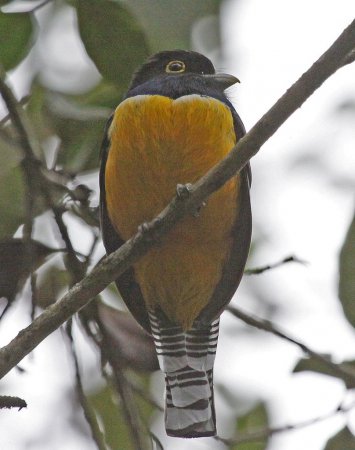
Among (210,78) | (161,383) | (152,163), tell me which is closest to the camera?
(152,163)

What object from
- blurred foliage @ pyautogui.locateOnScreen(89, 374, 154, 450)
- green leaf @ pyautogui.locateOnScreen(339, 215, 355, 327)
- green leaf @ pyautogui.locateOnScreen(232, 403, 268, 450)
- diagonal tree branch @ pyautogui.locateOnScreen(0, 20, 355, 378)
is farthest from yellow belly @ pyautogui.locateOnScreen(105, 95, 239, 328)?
green leaf @ pyautogui.locateOnScreen(232, 403, 268, 450)

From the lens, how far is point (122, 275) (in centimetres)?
414

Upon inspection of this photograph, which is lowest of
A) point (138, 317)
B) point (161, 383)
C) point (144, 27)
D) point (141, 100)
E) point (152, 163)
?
point (161, 383)

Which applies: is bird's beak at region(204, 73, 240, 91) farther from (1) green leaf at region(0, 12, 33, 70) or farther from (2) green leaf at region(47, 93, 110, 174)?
(1) green leaf at region(0, 12, 33, 70)

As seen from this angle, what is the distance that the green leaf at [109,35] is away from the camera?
3922mm

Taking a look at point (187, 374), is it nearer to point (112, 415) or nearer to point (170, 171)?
point (112, 415)

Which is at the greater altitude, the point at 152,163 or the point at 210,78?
the point at 210,78

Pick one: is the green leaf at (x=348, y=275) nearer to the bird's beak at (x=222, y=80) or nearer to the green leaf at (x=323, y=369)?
the green leaf at (x=323, y=369)

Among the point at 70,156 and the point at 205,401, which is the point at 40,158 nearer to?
the point at 70,156

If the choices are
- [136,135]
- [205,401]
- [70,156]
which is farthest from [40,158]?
[205,401]

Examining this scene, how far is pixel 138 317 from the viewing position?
4.12 metres

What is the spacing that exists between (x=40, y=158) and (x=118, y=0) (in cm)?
76

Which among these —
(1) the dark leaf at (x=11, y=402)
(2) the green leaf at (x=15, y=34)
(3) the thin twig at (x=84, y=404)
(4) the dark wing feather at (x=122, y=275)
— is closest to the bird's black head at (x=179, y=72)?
(4) the dark wing feather at (x=122, y=275)

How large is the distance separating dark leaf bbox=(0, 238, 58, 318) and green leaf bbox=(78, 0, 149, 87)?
2.86 feet
